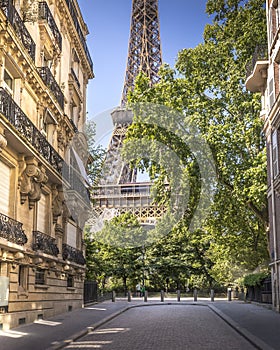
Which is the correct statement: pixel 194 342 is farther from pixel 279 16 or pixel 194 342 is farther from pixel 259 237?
pixel 259 237

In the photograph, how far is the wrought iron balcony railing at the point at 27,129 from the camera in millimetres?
16859

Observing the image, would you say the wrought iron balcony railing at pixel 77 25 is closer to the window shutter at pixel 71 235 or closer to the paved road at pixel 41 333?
the window shutter at pixel 71 235

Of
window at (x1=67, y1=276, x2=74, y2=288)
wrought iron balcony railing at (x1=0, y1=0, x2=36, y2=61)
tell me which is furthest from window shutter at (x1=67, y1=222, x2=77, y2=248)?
wrought iron balcony railing at (x1=0, y1=0, x2=36, y2=61)

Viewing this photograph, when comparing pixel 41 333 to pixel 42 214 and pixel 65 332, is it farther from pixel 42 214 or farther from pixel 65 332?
pixel 42 214

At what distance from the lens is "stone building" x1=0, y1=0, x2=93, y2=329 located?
17.4 m

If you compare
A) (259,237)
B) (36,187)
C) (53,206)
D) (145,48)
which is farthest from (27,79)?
(145,48)

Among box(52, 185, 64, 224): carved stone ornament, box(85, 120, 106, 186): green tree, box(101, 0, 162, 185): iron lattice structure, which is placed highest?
box(101, 0, 162, 185): iron lattice structure

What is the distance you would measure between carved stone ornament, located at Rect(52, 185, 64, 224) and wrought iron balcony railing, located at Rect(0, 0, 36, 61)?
583 cm

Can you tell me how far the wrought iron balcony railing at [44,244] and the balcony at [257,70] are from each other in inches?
487

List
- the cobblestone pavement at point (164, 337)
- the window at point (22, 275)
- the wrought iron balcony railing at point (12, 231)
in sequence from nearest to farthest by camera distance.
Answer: the cobblestone pavement at point (164, 337), the wrought iron balcony railing at point (12, 231), the window at point (22, 275)

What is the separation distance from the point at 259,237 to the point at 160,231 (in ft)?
62.3

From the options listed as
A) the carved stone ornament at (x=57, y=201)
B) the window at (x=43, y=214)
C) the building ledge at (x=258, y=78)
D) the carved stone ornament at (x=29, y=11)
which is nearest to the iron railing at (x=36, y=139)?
the carved stone ornament at (x=57, y=201)

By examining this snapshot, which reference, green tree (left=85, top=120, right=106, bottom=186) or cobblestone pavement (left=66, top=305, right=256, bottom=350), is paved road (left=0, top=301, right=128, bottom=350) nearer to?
cobblestone pavement (left=66, top=305, right=256, bottom=350)

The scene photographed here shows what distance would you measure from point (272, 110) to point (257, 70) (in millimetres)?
3295
